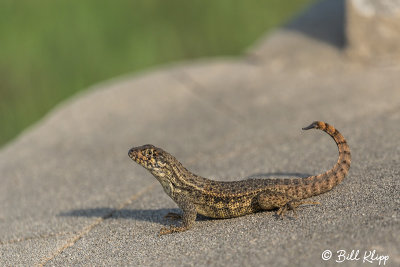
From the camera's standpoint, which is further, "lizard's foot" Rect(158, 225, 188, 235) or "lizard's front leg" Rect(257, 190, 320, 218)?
"lizard's foot" Rect(158, 225, 188, 235)

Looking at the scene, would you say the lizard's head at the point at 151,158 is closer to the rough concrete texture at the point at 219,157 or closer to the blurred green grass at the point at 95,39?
the rough concrete texture at the point at 219,157

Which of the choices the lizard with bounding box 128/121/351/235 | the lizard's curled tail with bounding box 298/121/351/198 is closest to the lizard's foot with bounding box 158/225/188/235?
the lizard with bounding box 128/121/351/235

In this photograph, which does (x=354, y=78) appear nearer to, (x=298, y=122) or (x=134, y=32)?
(x=298, y=122)

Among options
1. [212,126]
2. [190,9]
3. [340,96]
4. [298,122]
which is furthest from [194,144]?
[190,9]

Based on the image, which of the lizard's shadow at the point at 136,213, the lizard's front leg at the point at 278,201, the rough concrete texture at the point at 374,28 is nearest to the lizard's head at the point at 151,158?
the lizard's shadow at the point at 136,213

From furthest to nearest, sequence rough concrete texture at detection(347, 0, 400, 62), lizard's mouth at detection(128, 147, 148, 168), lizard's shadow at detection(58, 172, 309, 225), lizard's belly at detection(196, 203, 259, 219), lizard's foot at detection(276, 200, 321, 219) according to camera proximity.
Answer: rough concrete texture at detection(347, 0, 400, 62) < lizard's shadow at detection(58, 172, 309, 225) < lizard's mouth at detection(128, 147, 148, 168) < lizard's belly at detection(196, 203, 259, 219) < lizard's foot at detection(276, 200, 321, 219)

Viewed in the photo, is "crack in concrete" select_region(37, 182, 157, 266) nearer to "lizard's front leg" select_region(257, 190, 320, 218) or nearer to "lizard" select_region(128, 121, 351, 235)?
"lizard" select_region(128, 121, 351, 235)
